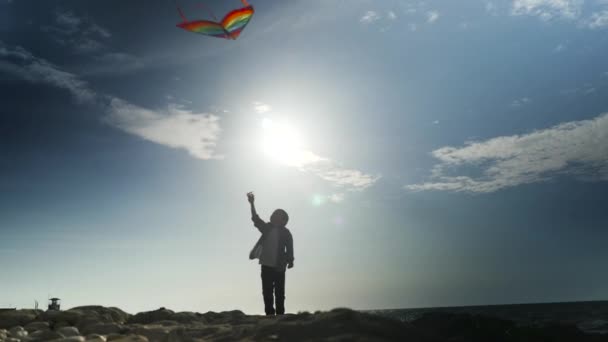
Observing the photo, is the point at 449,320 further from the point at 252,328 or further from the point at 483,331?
the point at 252,328

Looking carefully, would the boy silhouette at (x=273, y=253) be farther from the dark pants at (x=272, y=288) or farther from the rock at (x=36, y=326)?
the rock at (x=36, y=326)

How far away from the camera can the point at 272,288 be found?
33.1ft

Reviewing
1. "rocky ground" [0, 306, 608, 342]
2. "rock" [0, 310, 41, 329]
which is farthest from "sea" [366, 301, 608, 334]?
"rock" [0, 310, 41, 329]

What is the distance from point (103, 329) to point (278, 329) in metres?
3.01

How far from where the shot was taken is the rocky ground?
4.52 meters

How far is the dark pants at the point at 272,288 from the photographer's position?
9.96 m

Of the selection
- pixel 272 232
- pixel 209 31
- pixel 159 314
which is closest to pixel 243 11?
pixel 209 31

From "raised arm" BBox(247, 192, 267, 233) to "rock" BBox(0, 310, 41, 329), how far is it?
197 inches

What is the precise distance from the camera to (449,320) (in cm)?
689

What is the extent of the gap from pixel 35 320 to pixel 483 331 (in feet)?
25.2

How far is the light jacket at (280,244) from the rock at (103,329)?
4.51 m

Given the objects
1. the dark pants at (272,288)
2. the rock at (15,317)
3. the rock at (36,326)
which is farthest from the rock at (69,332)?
the dark pants at (272,288)

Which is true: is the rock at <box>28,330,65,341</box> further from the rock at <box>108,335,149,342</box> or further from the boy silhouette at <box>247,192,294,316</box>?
the boy silhouette at <box>247,192,294,316</box>

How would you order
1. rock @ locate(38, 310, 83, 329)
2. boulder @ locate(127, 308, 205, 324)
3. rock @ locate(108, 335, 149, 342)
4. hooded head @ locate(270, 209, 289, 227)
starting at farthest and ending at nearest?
hooded head @ locate(270, 209, 289, 227) < boulder @ locate(127, 308, 205, 324) < rock @ locate(38, 310, 83, 329) < rock @ locate(108, 335, 149, 342)
